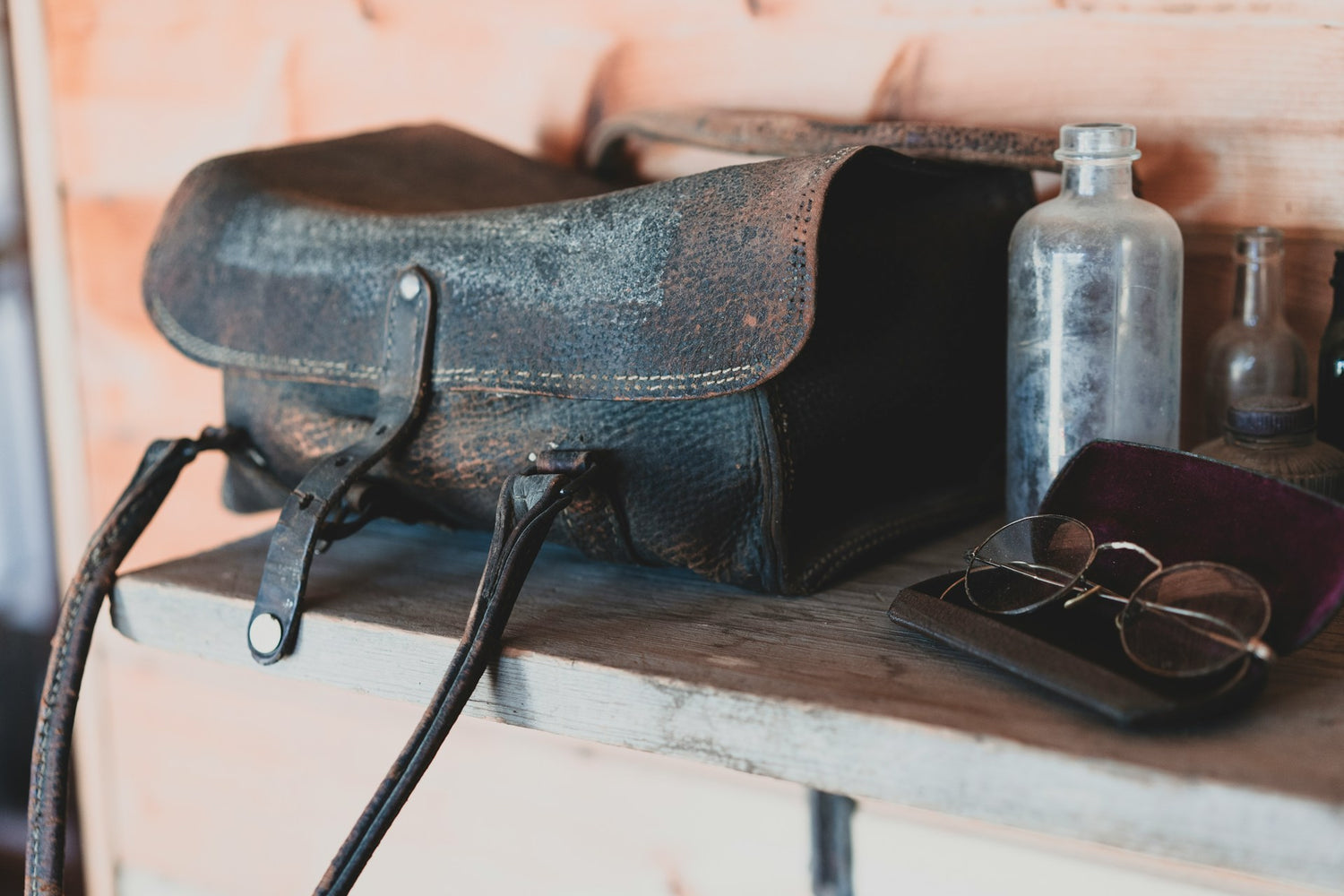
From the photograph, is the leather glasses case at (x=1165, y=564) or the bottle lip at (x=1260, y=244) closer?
the leather glasses case at (x=1165, y=564)

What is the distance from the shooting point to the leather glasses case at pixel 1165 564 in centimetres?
42

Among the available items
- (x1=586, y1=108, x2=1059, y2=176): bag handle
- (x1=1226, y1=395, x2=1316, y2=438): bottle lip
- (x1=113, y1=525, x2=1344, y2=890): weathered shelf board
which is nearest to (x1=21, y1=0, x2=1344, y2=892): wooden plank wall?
(x1=586, y1=108, x2=1059, y2=176): bag handle

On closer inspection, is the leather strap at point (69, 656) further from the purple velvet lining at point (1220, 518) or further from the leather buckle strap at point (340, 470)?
the purple velvet lining at point (1220, 518)

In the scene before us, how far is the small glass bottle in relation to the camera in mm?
539

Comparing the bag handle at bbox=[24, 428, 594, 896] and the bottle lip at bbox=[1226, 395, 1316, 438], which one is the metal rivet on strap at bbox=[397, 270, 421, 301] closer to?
the bag handle at bbox=[24, 428, 594, 896]

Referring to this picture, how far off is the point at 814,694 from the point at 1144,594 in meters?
0.13

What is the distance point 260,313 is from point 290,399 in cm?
5

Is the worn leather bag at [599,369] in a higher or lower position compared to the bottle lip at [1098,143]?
lower

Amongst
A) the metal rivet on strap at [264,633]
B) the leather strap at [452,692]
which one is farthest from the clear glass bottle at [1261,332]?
the metal rivet on strap at [264,633]

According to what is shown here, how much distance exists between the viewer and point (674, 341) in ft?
1.76

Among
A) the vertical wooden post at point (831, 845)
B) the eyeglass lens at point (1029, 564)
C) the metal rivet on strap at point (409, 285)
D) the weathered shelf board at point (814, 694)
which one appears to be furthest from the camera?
the vertical wooden post at point (831, 845)

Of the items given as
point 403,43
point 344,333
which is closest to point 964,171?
point 344,333

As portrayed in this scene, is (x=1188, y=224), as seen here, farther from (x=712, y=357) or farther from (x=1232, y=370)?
(x=712, y=357)

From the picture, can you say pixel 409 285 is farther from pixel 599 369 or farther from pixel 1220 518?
pixel 1220 518
